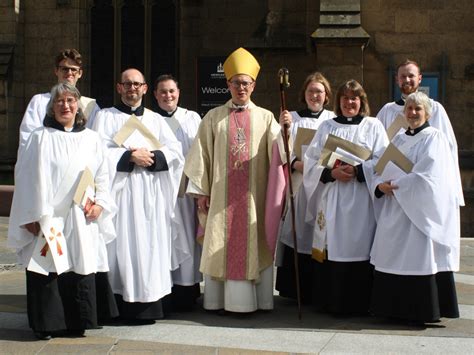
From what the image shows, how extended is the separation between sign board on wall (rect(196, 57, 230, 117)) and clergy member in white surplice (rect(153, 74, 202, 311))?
6162 mm

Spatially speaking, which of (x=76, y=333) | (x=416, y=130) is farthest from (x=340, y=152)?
(x=76, y=333)

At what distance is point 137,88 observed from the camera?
725cm

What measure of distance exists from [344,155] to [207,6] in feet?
31.6

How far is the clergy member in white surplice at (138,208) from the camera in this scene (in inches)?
277

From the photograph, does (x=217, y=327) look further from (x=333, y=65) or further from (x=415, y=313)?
(x=333, y=65)

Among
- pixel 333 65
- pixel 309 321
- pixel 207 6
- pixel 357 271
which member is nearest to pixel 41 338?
pixel 309 321

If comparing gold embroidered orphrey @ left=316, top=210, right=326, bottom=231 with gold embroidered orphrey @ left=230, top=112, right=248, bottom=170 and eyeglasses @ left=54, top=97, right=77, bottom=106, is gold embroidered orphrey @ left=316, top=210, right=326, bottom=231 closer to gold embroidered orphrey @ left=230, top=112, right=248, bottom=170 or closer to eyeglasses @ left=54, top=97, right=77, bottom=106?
gold embroidered orphrey @ left=230, top=112, right=248, bottom=170

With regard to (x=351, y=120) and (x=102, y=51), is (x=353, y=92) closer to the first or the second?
(x=351, y=120)

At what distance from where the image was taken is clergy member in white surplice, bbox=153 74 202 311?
760 cm

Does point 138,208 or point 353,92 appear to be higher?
point 353,92

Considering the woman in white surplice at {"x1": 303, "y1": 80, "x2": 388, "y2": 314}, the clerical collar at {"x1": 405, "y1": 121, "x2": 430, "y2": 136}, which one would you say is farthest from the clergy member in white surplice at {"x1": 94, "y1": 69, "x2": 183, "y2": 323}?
the clerical collar at {"x1": 405, "y1": 121, "x2": 430, "y2": 136}

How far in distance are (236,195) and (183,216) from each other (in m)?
0.57

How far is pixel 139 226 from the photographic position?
7082mm

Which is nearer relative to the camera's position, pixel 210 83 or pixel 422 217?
pixel 422 217
